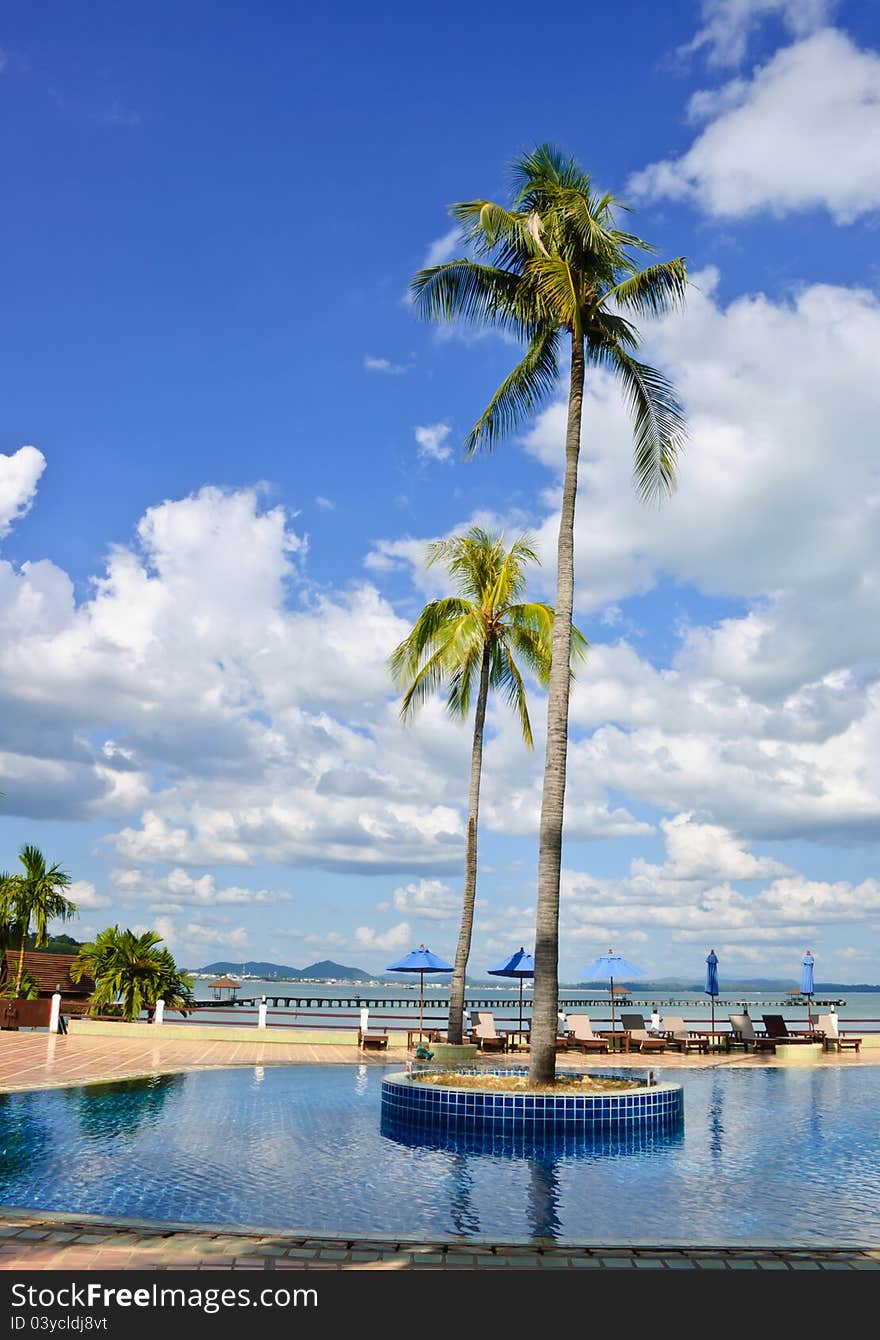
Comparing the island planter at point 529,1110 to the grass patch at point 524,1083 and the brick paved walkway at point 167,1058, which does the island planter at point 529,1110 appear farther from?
the brick paved walkway at point 167,1058

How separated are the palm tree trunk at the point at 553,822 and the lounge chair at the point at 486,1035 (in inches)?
362

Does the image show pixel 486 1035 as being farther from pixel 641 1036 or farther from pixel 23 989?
pixel 23 989

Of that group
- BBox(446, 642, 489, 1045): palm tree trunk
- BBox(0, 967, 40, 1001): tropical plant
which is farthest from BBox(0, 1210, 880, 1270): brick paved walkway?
BBox(0, 967, 40, 1001): tropical plant

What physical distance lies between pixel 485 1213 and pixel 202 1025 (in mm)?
18412

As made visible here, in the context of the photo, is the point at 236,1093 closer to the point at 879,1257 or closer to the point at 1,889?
the point at 879,1257

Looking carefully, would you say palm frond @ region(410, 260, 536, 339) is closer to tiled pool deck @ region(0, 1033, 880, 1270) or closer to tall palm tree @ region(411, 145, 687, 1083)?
tall palm tree @ region(411, 145, 687, 1083)

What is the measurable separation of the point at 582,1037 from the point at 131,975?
38.8ft

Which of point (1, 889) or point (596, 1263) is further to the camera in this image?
point (1, 889)

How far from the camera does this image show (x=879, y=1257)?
6781 mm

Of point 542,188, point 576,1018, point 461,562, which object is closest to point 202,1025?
point 576,1018

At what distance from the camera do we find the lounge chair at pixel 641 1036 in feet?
79.0

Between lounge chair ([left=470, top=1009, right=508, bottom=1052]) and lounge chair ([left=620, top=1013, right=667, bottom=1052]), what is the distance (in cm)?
293

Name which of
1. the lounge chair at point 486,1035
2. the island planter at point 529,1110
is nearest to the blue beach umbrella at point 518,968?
the lounge chair at point 486,1035

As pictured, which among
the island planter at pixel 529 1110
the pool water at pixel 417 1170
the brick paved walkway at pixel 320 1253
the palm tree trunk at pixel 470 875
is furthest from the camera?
the palm tree trunk at pixel 470 875
